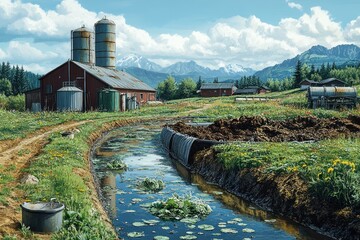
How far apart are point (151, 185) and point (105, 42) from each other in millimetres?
50642

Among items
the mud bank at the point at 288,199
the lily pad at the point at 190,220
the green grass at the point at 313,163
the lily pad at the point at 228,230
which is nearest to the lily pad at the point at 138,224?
the lily pad at the point at 190,220

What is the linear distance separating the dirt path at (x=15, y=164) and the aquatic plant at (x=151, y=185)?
401 cm

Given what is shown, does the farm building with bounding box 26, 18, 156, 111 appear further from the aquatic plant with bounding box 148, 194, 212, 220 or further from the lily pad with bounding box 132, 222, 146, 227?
the lily pad with bounding box 132, 222, 146, 227

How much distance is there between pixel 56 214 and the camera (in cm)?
841

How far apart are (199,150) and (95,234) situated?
11139mm

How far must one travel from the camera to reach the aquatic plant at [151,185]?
14498 millimetres

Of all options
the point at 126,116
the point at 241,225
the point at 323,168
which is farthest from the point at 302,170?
the point at 126,116

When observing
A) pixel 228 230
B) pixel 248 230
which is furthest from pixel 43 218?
pixel 248 230

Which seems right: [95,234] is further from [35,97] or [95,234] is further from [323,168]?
[35,97]

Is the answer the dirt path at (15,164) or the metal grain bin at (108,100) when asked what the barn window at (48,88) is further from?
the dirt path at (15,164)

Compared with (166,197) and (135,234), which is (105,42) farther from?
(135,234)

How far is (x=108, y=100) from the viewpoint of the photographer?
4956 cm

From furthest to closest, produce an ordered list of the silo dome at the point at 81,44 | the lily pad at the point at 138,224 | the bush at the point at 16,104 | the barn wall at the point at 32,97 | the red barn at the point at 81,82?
the bush at the point at 16,104, the silo dome at the point at 81,44, the barn wall at the point at 32,97, the red barn at the point at 81,82, the lily pad at the point at 138,224

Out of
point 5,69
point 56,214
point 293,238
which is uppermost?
point 5,69
